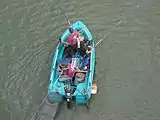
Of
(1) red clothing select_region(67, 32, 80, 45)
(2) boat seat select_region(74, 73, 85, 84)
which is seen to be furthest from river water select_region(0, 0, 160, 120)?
(1) red clothing select_region(67, 32, 80, 45)

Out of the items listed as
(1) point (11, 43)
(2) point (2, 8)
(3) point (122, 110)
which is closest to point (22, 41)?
(1) point (11, 43)

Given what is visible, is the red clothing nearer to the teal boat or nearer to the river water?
the teal boat

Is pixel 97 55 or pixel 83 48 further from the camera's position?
pixel 97 55

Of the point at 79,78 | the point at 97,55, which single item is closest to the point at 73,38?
the point at 97,55

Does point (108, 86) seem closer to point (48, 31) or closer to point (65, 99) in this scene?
point (65, 99)

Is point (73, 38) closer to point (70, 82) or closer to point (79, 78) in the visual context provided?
point (79, 78)
